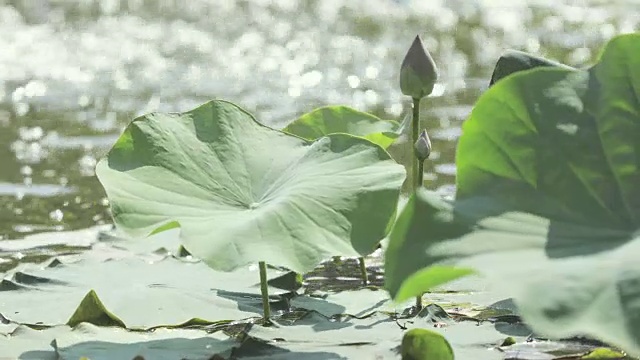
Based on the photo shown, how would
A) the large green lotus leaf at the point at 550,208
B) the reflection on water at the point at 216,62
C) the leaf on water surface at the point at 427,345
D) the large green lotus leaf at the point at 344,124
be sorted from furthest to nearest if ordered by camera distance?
the reflection on water at the point at 216,62
the large green lotus leaf at the point at 344,124
the leaf on water surface at the point at 427,345
the large green lotus leaf at the point at 550,208

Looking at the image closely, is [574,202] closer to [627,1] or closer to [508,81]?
[508,81]

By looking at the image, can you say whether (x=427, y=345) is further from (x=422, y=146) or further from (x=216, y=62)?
(x=216, y=62)

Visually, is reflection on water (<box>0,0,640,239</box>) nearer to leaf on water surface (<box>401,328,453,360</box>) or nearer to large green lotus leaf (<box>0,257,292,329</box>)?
large green lotus leaf (<box>0,257,292,329</box>)

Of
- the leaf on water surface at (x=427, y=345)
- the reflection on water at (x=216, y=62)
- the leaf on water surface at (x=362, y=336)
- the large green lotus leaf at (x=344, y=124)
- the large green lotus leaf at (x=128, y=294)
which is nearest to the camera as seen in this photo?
the leaf on water surface at (x=427, y=345)

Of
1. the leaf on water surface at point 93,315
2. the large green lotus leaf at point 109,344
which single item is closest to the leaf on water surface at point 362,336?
the large green lotus leaf at point 109,344

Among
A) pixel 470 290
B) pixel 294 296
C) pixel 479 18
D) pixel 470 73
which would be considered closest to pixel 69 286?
pixel 294 296

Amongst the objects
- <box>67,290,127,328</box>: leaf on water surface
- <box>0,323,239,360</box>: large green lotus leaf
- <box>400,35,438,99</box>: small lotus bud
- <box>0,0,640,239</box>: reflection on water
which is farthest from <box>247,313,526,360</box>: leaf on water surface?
<box>0,0,640,239</box>: reflection on water

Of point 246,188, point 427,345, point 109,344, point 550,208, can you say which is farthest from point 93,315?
point 550,208

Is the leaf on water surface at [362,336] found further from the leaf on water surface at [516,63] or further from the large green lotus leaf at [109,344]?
the leaf on water surface at [516,63]
